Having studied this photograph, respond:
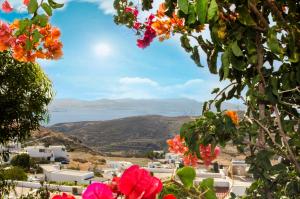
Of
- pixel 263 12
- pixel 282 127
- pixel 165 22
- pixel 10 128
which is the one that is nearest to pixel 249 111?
pixel 282 127

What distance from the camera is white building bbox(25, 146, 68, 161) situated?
48.6m

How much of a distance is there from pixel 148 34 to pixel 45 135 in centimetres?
6943

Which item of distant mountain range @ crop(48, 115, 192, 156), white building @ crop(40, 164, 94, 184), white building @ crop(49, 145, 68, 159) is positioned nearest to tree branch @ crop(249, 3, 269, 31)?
white building @ crop(40, 164, 94, 184)

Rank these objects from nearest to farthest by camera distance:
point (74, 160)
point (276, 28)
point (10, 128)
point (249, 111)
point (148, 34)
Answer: point (276, 28) < point (249, 111) < point (148, 34) < point (10, 128) < point (74, 160)

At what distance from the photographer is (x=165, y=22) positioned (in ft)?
7.97

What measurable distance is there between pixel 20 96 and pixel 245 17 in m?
6.73

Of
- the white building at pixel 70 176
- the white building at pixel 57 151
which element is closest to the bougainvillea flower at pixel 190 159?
the white building at pixel 70 176

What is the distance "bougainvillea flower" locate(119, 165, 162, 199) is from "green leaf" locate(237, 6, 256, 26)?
104 centimetres

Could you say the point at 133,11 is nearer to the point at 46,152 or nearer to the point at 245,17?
the point at 245,17

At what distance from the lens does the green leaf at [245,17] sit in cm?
161

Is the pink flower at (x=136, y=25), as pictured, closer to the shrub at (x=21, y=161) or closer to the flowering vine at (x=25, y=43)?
the flowering vine at (x=25, y=43)

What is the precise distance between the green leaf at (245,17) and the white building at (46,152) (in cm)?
4823

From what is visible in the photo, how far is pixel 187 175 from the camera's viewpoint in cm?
91

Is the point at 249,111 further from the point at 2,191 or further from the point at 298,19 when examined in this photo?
the point at 2,191
